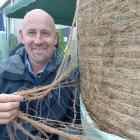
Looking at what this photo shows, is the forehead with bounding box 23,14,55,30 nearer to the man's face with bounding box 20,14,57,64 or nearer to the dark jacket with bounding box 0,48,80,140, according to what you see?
the man's face with bounding box 20,14,57,64

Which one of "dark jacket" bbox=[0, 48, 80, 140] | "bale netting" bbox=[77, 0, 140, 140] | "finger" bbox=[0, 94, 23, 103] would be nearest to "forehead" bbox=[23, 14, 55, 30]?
"dark jacket" bbox=[0, 48, 80, 140]

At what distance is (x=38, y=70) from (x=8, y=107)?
104 centimetres

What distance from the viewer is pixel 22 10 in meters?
3.90

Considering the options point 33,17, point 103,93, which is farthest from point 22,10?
point 103,93

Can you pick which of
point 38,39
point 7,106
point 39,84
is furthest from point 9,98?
point 38,39

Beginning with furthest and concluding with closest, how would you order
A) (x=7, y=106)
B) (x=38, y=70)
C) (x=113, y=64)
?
(x=38, y=70) < (x=7, y=106) < (x=113, y=64)

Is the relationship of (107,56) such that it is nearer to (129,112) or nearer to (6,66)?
(129,112)

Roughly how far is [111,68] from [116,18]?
0.17m

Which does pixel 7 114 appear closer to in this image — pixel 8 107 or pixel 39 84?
pixel 8 107

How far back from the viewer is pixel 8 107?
4.36ft

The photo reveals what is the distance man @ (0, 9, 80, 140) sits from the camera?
2029 millimetres

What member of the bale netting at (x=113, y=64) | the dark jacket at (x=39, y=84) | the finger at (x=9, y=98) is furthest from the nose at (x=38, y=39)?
the finger at (x=9, y=98)

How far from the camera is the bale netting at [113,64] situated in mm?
1106

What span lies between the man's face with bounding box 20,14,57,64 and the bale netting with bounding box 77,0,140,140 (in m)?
0.81
